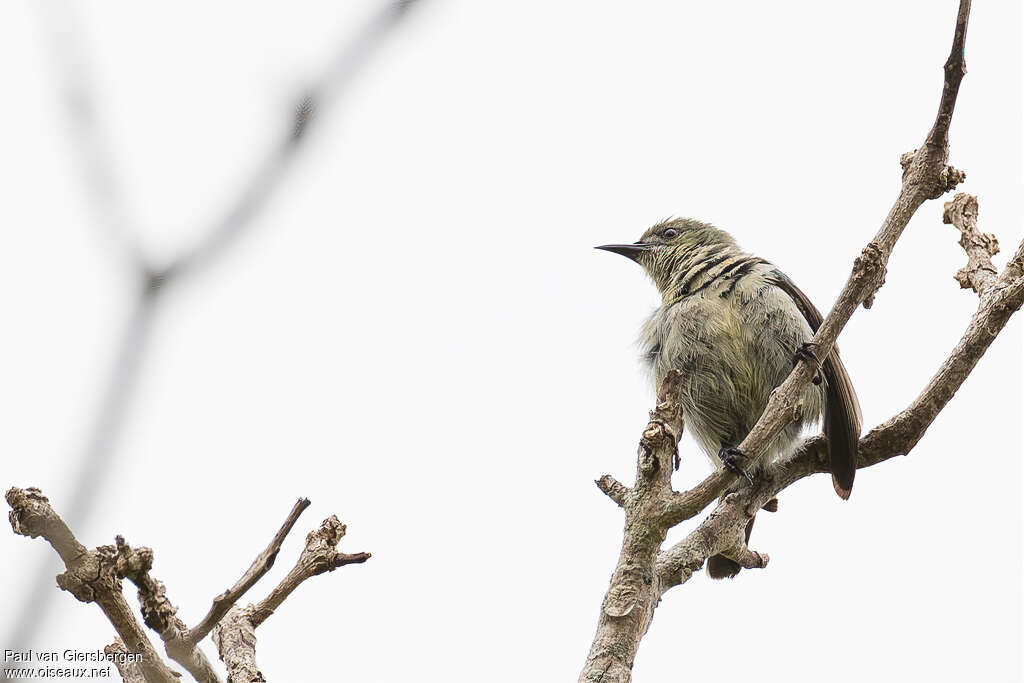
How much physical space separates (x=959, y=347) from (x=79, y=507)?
11.5ft

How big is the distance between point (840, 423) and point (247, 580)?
2.77 m

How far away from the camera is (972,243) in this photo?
175 inches

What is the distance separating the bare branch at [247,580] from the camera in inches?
102

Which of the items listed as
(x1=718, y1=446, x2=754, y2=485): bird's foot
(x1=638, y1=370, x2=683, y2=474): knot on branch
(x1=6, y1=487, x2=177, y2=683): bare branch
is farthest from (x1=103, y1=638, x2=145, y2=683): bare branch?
(x1=718, y1=446, x2=754, y2=485): bird's foot

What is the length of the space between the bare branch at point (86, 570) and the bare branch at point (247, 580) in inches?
4.7

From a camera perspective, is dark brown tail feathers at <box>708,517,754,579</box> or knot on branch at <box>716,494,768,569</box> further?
dark brown tail feathers at <box>708,517,754,579</box>

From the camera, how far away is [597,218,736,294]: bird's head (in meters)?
6.74

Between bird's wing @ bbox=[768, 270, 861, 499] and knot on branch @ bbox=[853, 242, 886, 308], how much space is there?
648mm

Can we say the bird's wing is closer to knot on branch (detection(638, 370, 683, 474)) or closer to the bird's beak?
knot on branch (detection(638, 370, 683, 474))

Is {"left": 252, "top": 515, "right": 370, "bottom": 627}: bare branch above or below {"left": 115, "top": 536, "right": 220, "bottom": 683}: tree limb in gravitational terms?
above

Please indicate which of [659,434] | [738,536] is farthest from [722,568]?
[659,434]

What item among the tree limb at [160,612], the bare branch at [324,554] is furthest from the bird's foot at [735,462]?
the tree limb at [160,612]

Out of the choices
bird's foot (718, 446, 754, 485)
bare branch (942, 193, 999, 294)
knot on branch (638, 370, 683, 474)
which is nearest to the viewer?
knot on branch (638, 370, 683, 474)

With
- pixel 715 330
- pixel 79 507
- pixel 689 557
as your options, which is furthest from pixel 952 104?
pixel 79 507
